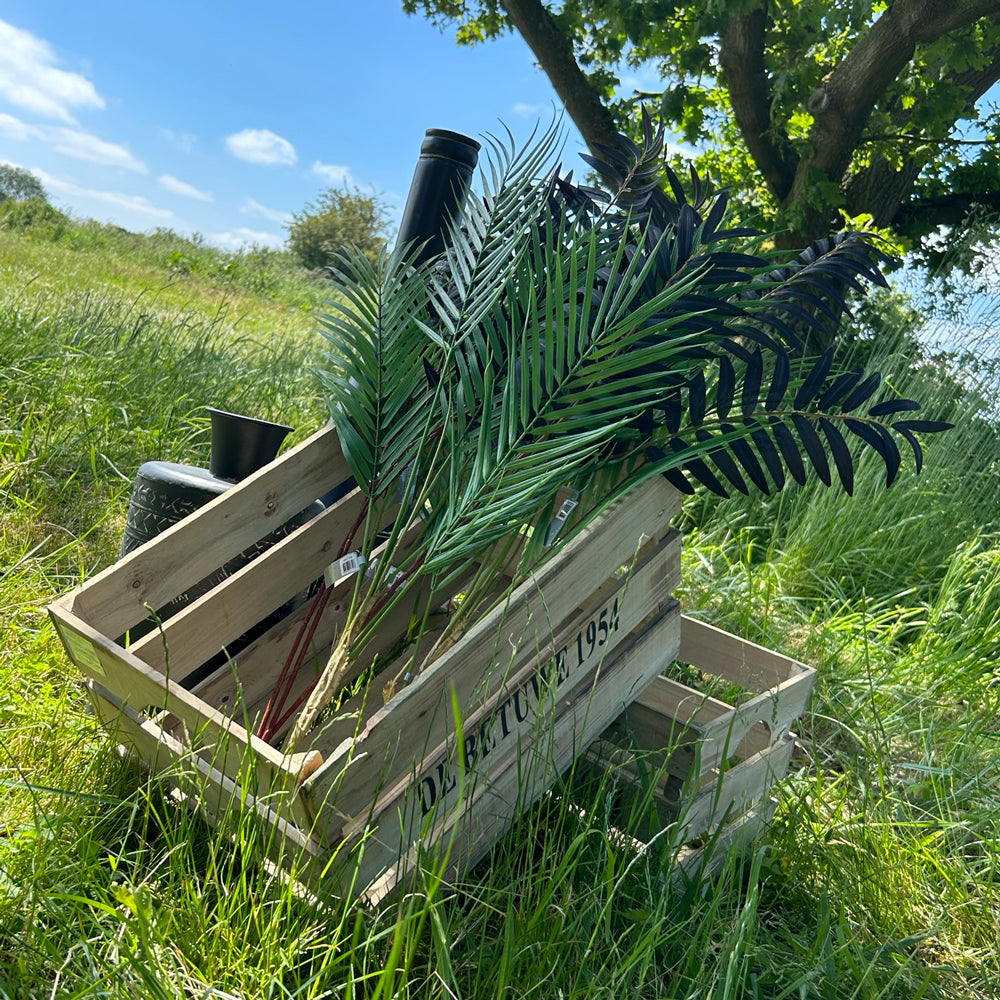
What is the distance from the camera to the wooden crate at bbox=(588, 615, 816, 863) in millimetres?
1816

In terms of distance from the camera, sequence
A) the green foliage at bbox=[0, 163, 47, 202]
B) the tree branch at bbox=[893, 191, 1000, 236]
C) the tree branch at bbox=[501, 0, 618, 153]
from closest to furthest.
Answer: the tree branch at bbox=[501, 0, 618, 153] → the tree branch at bbox=[893, 191, 1000, 236] → the green foliage at bbox=[0, 163, 47, 202]

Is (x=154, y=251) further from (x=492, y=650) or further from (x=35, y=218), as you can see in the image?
(x=492, y=650)

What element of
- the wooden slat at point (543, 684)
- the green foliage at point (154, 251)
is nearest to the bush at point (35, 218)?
the green foliage at point (154, 251)

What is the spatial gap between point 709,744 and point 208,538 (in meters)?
1.11

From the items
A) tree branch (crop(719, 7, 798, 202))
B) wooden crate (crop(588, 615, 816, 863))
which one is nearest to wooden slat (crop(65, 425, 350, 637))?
wooden crate (crop(588, 615, 816, 863))

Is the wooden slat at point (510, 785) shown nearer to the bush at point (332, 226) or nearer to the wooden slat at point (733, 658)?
the wooden slat at point (733, 658)

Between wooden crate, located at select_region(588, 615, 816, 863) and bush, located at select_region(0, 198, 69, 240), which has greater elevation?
bush, located at select_region(0, 198, 69, 240)

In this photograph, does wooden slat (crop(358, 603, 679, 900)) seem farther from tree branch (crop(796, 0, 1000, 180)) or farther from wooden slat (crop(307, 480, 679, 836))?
tree branch (crop(796, 0, 1000, 180))

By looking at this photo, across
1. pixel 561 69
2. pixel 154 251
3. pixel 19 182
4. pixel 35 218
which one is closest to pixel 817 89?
pixel 561 69

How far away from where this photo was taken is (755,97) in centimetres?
638

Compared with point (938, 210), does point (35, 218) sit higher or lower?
lower

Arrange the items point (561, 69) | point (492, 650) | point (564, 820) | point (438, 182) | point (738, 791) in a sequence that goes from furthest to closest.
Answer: point (561, 69), point (438, 182), point (738, 791), point (564, 820), point (492, 650)

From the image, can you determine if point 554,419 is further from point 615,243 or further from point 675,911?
point 675,911

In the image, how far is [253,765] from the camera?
143 cm
